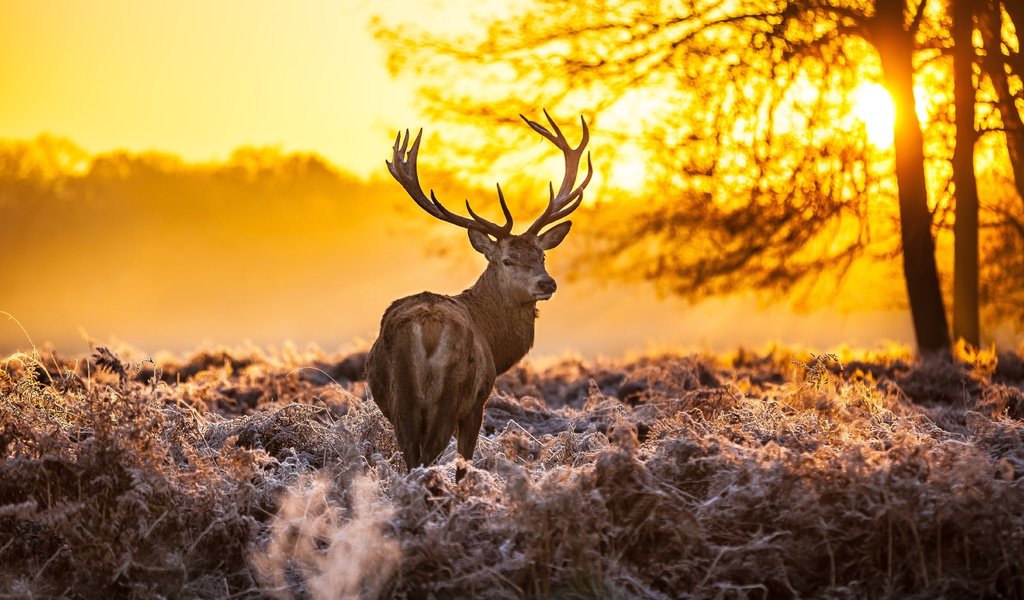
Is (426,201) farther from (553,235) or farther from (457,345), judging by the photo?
(457,345)

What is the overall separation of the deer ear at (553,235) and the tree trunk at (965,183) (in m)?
8.76

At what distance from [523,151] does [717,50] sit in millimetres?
2998

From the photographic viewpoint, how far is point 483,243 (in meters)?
8.77

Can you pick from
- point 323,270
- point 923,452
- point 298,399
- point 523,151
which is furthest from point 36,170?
point 923,452

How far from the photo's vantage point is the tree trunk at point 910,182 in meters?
16.0

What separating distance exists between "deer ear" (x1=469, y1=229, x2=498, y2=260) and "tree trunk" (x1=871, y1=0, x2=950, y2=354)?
29.6 ft

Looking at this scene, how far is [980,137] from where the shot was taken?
16438mm

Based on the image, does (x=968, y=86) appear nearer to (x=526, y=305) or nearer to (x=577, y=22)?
(x=577, y=22)

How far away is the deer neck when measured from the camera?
8.55 meters

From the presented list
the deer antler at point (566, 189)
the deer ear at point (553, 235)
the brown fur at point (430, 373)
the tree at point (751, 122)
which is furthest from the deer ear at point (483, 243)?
the tree at point (751, 122)

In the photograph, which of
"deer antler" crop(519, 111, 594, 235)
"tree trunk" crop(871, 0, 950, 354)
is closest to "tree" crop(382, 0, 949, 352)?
"tree trunk" crop(871, 0, 950, 354)

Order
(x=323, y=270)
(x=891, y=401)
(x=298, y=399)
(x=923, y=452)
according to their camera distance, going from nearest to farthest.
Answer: (x=923, y=452), (x=891, y=401), (x=298, y=399), (x=323, y=270)

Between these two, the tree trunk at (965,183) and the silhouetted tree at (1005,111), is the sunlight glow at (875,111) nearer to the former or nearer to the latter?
the tree trunk at (965,183)

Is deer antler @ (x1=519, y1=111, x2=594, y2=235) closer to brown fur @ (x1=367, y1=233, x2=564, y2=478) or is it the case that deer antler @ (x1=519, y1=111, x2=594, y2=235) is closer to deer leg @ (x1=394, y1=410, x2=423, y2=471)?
brown fur @ (x1=367, y1=233, x2=564, y2=478)
